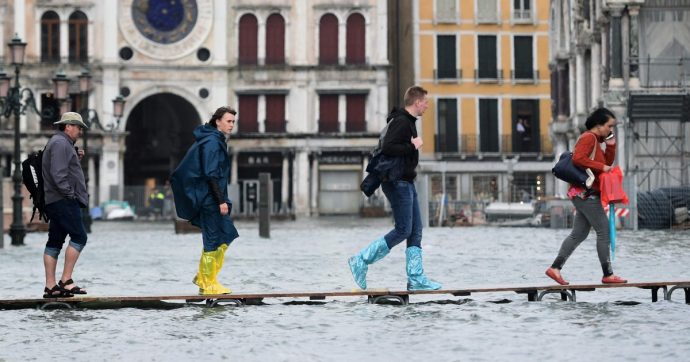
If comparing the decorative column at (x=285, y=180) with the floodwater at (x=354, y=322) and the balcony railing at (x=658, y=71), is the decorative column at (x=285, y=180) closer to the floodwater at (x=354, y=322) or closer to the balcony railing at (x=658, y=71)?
the balcony railing at (x=658, y=71)

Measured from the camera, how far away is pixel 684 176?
116ft

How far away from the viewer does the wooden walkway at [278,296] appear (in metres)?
11.7

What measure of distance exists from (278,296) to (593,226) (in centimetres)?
293

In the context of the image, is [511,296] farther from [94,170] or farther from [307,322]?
[94,170]

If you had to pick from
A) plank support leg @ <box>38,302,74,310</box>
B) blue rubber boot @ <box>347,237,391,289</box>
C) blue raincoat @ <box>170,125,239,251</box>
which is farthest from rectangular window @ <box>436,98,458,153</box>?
plank support leg @ <box>38,302,74,310</box>

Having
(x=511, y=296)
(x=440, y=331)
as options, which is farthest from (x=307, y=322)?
(x=511, y=296)

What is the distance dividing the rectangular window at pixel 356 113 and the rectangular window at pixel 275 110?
2898mm

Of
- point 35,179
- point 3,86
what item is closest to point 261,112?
point 3,86

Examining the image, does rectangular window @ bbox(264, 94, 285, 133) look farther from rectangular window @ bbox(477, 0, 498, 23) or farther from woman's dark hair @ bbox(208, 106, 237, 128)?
woman's dark hair @ bbox(208, 106, 237, 128)

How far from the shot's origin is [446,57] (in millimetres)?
64125

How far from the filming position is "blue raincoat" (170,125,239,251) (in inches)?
469

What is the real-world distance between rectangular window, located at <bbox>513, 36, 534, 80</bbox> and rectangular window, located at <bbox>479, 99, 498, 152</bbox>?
171cm

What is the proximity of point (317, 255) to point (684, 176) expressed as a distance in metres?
16.0

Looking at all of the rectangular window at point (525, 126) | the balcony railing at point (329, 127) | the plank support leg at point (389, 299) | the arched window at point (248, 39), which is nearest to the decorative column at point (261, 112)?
the arched window at point (248, 39)
